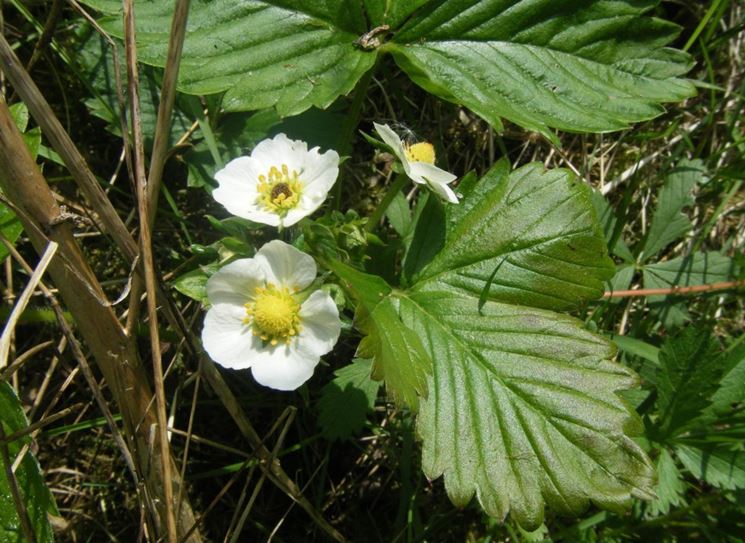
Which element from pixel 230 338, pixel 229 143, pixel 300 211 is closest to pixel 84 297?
pixel 230 338

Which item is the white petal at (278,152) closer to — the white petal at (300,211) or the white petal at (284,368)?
the white petal at (300,211)

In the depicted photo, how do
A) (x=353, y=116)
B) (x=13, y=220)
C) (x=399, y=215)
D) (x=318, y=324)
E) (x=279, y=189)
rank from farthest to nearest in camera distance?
(x=399, y=215)
(x=353, y=116)
(x=13, y=220)
(x=279, y=189)
(x=318, y=324)

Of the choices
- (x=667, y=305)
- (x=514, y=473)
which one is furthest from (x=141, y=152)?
(x=667, y=305)

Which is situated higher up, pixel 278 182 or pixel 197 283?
pixel 278 182

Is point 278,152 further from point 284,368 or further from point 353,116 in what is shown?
point 284,368

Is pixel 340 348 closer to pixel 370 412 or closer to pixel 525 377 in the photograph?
pixel 370 412

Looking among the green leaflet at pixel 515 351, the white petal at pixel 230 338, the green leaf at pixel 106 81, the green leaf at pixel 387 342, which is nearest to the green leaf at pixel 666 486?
the green leaflet at pixel 515 351

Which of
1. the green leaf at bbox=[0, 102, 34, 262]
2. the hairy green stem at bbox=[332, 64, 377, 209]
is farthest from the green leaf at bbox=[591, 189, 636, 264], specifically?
the green leaf at bbox=[0, 102, 34, 262]
